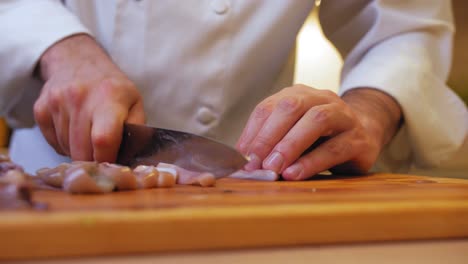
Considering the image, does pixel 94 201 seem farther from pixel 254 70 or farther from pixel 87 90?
pixel 254 70

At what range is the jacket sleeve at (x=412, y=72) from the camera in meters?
1.04

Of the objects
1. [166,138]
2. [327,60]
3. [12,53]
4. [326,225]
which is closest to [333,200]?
[326,225]

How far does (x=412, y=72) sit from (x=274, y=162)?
0.47 metres

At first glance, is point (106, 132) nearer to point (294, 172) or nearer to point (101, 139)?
point (101, 139)

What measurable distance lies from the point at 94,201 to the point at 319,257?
0.18 meters

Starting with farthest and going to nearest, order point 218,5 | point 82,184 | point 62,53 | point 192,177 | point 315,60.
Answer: point 315,60 → point 218,5 → point 62,53 → point 192,177 → point 82,184

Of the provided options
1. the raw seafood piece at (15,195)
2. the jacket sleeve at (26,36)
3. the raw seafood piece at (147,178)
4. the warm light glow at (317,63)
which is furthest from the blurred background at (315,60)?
the raw seafood piece at (15,195)

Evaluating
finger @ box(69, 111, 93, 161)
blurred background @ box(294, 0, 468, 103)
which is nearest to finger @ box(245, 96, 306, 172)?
finger @ box(69, 111, 93, 161)

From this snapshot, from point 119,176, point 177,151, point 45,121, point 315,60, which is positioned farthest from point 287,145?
point 315,60

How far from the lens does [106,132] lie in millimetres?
708

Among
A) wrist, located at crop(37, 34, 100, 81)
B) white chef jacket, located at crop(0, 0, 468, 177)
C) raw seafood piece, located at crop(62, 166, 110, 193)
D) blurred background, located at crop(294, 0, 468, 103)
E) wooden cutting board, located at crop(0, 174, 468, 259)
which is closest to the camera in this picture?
wooden cutting board, located at crop(0, 174, 468, 259)

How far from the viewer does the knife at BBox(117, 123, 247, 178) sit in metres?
0.66

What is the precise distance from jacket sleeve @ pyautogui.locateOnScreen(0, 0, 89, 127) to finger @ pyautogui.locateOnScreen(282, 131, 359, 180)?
0.44 meters

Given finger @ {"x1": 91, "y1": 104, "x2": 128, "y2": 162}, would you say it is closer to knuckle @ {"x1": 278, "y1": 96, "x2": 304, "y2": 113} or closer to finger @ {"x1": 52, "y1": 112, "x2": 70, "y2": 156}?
finger @ {"x1": 52, "y1": 112, "x2": 70, "y2": 156}
